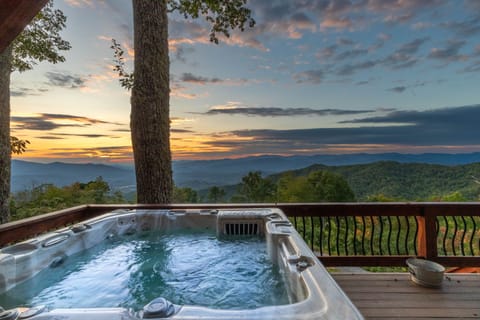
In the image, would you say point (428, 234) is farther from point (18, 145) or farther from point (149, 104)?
point (18, 145)

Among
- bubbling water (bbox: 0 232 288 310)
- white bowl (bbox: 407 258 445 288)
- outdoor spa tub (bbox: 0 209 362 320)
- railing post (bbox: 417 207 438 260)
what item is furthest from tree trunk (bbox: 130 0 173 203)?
railing post (bbox: 417 207 438 260)

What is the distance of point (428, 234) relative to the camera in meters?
2.49

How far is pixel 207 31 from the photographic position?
404 centimetres

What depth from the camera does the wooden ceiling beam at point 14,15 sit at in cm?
102

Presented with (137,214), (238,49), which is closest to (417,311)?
(137,214)

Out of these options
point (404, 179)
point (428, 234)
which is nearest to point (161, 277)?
point (428, 234)

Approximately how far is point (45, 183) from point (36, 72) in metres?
2.38

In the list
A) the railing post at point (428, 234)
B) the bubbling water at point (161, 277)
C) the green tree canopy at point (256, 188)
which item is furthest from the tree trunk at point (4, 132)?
the railing post at point (428, 234)

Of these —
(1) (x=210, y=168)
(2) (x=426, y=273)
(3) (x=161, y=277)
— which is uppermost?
(1) (x=210, y=168)

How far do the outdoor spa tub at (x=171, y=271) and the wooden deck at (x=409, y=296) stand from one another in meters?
0.82

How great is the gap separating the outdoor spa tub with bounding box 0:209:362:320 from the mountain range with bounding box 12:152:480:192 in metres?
2.49

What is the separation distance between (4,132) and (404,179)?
26.4ft

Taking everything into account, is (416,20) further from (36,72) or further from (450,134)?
(36,72)

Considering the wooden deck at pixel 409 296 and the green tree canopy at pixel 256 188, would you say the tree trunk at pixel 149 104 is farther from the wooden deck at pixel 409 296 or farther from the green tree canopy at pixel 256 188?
the green tree canopy at pixel 256 188
